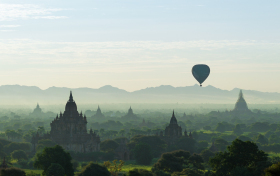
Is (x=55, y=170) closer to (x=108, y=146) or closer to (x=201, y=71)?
(x=108, y=146)

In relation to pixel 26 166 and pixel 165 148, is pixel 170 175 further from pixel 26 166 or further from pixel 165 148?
pixel 165 148

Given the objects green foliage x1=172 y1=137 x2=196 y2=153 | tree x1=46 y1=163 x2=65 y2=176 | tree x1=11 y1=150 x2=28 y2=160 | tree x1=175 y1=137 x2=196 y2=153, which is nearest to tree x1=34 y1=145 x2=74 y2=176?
tree x1=46 y1=163 x2=65 y2=176

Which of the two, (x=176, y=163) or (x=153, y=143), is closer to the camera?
(x=176, y=163)

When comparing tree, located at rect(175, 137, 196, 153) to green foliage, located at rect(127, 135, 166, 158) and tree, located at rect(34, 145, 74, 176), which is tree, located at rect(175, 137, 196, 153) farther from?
tree, located at rect(34, 145, 74, 176)

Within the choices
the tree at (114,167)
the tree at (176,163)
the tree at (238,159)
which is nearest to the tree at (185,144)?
the tree at (176,163)

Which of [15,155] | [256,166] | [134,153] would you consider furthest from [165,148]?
[256,166]

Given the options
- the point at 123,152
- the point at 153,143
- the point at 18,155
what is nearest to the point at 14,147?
the point at 18,155
